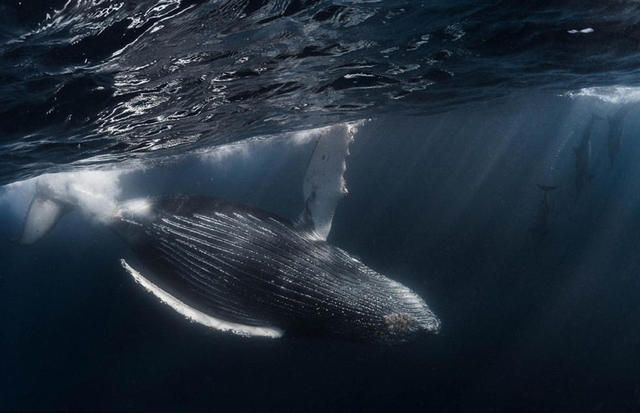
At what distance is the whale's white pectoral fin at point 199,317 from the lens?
245cm

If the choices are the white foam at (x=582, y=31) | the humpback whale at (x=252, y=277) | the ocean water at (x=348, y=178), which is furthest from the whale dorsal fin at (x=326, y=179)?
the white foam at (x=582, y=31)

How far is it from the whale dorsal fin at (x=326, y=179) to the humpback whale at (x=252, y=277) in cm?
157

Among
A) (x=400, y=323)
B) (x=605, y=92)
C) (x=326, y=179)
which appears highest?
(x=400, y=323)

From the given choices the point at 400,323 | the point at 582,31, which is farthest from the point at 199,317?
the point at 582,31

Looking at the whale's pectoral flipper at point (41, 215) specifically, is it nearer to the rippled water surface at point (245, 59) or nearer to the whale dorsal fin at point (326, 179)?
the rippled water surface at point (245, 59)

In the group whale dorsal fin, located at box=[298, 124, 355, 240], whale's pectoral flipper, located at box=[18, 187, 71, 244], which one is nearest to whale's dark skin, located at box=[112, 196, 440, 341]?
whale dorsal fin, located at box=[298, 124, 355, 240]

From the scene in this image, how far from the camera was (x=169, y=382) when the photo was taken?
40031 millimetres

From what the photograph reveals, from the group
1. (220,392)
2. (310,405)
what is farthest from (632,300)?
(220,392)

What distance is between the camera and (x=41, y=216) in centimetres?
1464

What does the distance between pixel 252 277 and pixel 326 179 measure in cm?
451

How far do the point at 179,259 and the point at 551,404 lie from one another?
35622 mm

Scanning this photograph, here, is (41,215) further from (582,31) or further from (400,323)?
(582,31)

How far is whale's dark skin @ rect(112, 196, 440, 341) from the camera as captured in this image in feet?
8.30

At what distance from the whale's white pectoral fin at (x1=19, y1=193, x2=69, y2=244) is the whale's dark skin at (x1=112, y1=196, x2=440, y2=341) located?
528 inches
